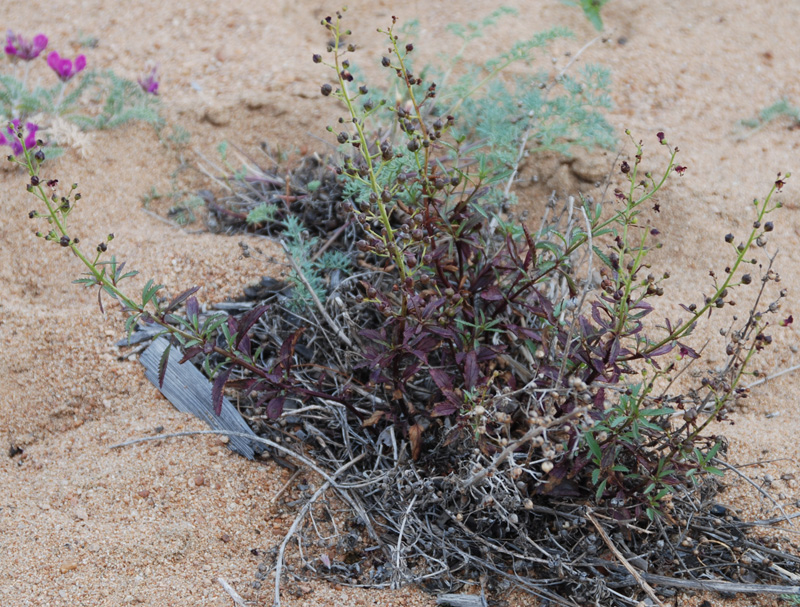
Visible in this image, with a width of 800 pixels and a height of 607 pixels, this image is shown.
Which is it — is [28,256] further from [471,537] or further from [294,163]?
[471,537]

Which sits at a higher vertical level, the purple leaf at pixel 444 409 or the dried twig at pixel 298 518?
the purple leaf at pixel 444 409

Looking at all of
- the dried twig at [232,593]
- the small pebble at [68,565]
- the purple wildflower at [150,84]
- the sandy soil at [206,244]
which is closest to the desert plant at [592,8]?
the sandy soil at [206,244]

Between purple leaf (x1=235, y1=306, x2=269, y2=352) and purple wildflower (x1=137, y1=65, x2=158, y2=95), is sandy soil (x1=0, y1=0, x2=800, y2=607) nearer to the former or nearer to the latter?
purple wildflower (x1=137, y1=65, x2=158, y2=95)

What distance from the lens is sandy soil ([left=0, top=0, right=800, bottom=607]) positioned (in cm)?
207

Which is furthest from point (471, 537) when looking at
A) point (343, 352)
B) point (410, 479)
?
point (343, 352)

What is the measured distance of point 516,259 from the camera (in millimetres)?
2105

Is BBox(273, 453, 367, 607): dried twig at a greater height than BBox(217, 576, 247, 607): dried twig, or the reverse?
A: BBox(273, 453, 367, 607): dried twig

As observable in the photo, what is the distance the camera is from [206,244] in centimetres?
298

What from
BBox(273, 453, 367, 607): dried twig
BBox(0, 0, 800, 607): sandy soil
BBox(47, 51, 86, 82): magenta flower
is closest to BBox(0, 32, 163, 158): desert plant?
BBox(47, 51, 86, 82): magenta flower

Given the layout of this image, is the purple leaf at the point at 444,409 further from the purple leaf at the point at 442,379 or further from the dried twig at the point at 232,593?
the dried twig at the point at 232,593

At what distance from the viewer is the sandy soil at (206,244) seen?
2072 millimetres

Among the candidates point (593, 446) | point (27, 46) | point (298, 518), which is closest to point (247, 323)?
point (298, 518)

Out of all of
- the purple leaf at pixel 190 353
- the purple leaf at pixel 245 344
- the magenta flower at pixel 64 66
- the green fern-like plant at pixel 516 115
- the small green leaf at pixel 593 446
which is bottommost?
the small green leaf at pixel 593 446

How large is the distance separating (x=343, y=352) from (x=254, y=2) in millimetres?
3233
